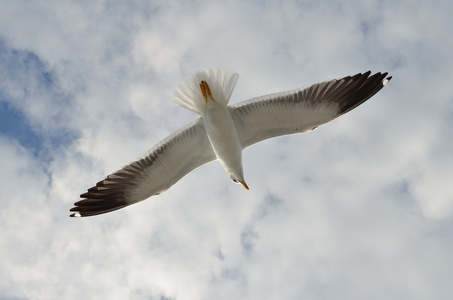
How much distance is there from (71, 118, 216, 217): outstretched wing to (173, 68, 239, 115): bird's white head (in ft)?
1.51

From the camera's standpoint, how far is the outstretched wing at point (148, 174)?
7.75 metres

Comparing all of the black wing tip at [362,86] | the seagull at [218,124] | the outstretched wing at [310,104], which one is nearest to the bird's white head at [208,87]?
the seagull at [218,124]

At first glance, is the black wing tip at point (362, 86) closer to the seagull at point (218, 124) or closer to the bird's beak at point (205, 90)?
the seagull at point (218, 124)

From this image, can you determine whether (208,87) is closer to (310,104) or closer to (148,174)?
(310,104)

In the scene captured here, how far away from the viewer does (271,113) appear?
25.4 feet


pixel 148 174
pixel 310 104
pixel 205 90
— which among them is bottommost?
pixel 148 174

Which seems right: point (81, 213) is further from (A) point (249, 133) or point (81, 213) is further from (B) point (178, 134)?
(A) point (249, 133)

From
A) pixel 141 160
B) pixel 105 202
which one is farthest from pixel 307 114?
pixel 105 202

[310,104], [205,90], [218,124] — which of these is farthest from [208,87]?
[310,104]

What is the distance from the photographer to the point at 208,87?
736 cm

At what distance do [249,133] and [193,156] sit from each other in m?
1.03

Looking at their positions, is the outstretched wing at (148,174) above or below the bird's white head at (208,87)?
below

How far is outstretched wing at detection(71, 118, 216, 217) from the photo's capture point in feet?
25.4

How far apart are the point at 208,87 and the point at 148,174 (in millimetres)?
1774
